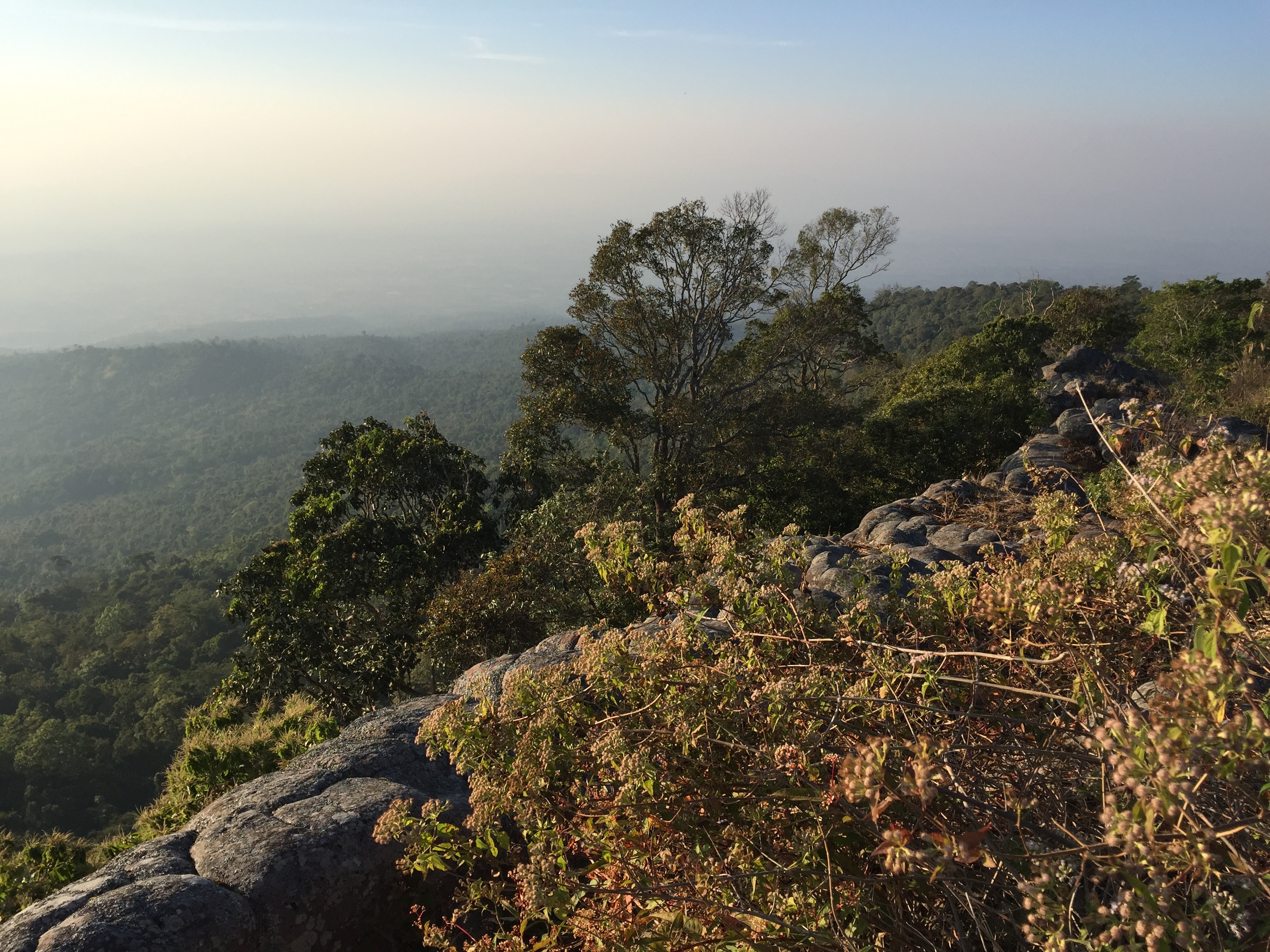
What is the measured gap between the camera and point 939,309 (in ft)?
200

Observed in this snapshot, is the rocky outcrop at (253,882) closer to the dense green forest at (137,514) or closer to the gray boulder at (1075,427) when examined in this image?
the gray boulder at (1075,427)

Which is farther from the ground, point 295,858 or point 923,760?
point 923,760

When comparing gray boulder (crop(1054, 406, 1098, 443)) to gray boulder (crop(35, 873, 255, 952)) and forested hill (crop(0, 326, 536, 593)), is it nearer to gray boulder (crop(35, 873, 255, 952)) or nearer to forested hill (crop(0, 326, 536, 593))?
gray boulder (crop(35, 873, 255, 952))

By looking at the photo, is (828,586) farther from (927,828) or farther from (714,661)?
(927,828)

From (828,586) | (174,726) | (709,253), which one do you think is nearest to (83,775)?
(174,726)

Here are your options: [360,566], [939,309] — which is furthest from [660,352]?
[939,309]

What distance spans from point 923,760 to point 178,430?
604ft

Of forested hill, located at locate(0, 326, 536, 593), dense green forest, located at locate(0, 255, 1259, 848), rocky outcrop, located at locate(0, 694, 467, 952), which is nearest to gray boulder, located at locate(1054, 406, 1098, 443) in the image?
dense green forest, located at locate(0, 255, 1259, 848)

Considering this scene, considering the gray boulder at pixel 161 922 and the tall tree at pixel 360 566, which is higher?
the gray boulder at pixel 161 922

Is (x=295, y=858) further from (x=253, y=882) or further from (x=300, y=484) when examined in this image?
(x=300, y=484)

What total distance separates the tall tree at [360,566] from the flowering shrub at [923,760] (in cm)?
805

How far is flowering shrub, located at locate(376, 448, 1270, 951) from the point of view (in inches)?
44.9

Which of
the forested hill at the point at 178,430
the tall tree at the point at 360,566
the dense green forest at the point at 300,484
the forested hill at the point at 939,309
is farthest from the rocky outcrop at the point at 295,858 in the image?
the forested hill at the point at 178,430

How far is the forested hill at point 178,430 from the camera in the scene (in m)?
96.0
